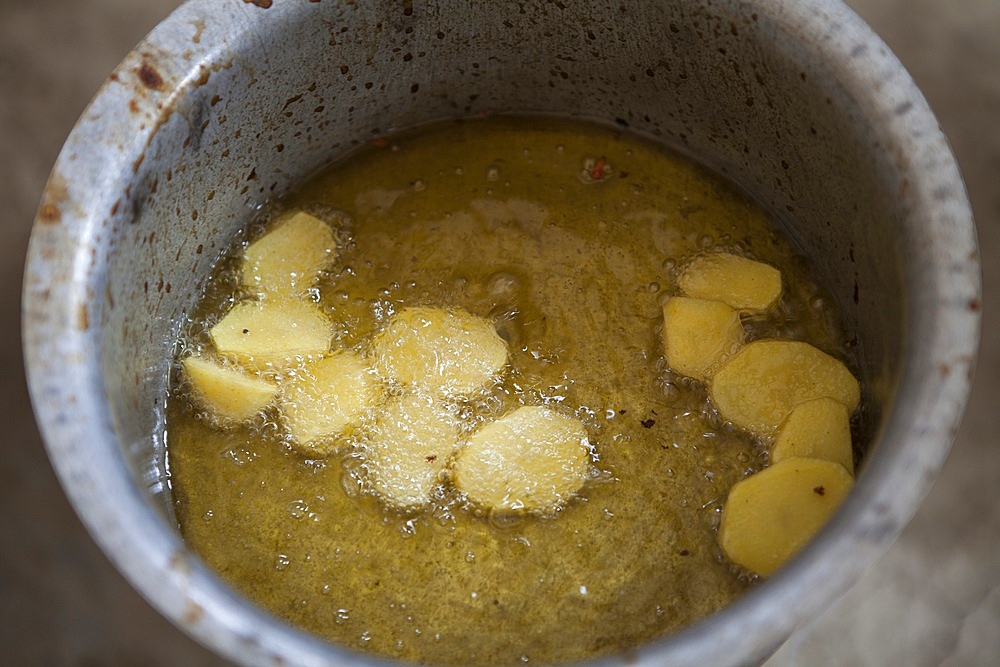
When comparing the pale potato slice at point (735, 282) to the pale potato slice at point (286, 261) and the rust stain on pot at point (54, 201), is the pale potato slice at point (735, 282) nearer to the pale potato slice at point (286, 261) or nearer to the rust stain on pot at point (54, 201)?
the pale potato slice at point (286, 261)

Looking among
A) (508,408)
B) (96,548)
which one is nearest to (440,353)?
(508,408)

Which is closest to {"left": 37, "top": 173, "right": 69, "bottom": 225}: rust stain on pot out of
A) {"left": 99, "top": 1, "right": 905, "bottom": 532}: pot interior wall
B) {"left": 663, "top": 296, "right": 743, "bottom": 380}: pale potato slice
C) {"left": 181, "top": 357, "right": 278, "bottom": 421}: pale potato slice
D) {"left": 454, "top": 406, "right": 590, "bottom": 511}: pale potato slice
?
{"left": 99, "top": 1, "right": 905, "bottom": 532}: pot interior wall

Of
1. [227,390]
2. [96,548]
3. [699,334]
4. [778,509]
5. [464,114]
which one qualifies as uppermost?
[464,114]

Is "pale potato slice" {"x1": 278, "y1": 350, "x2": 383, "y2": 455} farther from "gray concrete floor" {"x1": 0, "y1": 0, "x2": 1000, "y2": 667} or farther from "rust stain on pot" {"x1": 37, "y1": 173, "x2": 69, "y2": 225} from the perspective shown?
"gray concrete floor" {"x1": 0, "y1": 0, "x2": 1000, "y2": 667}

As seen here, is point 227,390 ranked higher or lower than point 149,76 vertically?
lower

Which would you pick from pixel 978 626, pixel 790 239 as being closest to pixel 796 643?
pixel 978 626

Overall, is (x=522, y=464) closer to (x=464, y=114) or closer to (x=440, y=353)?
(x=440, y=353)

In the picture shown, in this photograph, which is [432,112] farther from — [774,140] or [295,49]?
[774,140]
